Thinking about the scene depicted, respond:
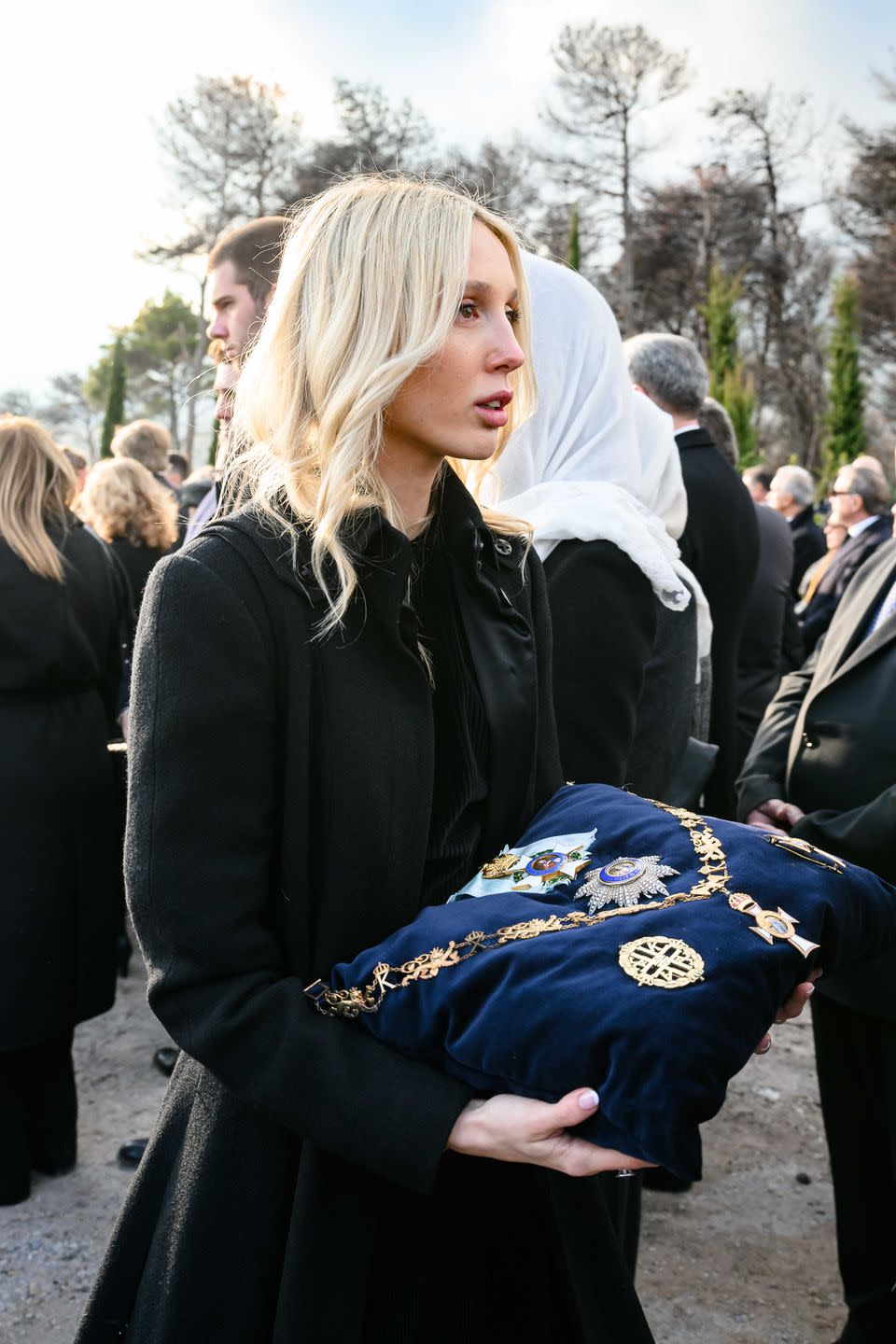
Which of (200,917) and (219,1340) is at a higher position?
(200,917)

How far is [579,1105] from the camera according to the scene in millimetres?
1180

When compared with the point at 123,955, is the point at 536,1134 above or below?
above

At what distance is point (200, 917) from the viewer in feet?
4.41

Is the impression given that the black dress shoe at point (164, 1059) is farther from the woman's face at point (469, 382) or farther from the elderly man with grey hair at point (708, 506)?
the woman's face at point (469, 382)

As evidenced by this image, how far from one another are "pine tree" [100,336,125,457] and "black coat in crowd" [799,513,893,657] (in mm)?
25120

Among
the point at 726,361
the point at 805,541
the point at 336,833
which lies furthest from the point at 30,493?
the point at 726,361

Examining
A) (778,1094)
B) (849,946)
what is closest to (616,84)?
(778,1094)

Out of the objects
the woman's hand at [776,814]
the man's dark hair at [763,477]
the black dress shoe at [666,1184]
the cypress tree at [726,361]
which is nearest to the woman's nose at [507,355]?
the woman's hand at [776,814]

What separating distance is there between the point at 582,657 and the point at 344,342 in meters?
0.88

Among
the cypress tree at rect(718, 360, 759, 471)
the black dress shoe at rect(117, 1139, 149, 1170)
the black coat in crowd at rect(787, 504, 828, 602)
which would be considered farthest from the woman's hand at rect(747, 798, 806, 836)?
the cypress tree at rect(718, 360, 759, 471)

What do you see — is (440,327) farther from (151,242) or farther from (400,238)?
(151,242)

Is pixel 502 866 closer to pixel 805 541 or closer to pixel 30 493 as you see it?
pixel 30 493

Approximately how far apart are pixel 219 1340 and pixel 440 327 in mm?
1230

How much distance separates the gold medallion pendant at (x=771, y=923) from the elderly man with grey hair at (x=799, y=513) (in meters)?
7.81
